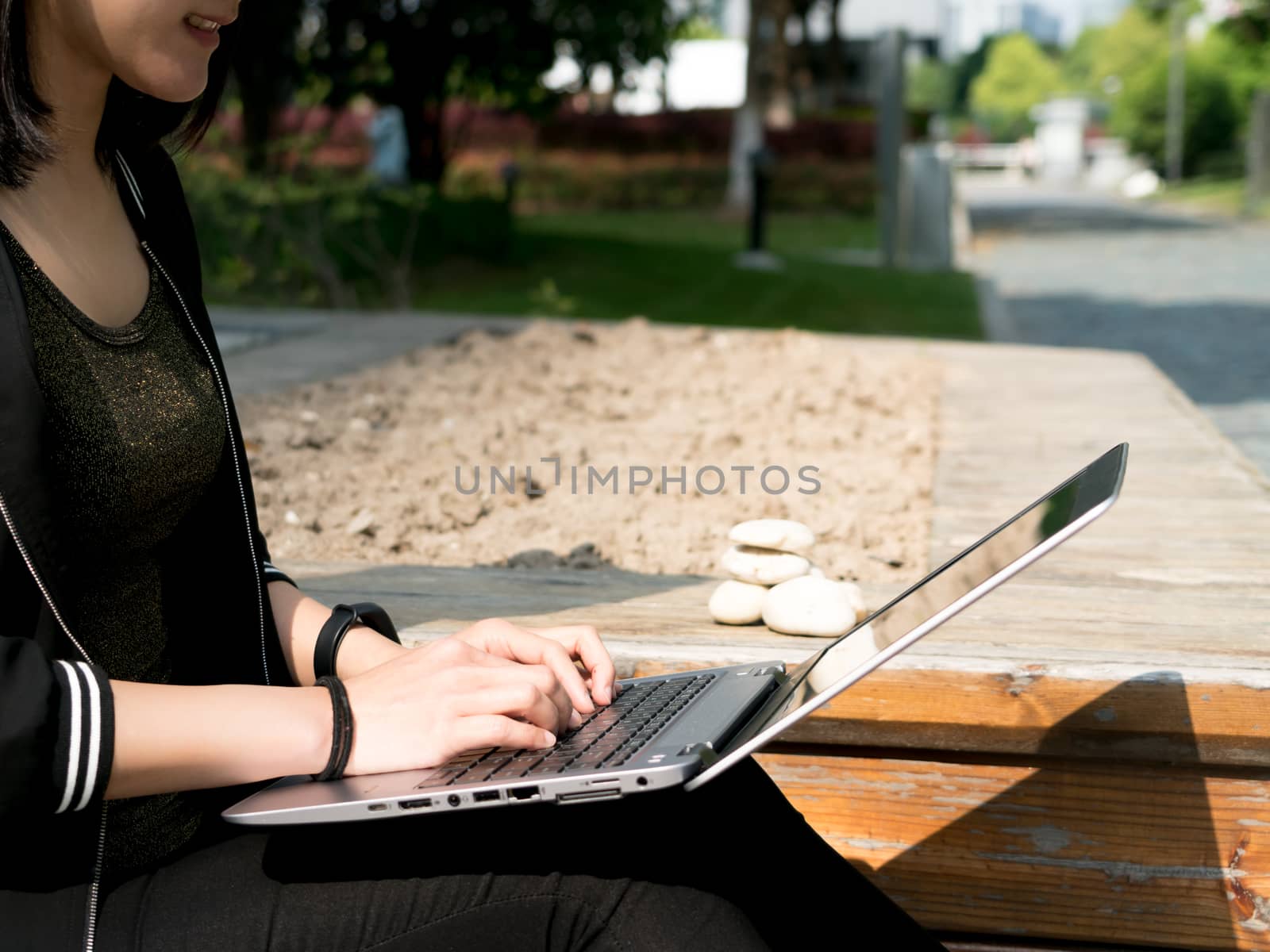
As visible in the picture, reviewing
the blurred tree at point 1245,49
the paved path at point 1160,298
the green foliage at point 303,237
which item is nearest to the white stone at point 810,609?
the paved path at point 1160,298

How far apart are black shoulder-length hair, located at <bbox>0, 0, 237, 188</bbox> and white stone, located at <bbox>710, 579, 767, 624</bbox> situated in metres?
1.07

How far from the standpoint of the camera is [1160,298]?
12.7 m

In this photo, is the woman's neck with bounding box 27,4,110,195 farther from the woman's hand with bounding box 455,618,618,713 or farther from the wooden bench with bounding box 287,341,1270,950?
the wooden bench with bounding box 287,341,1270,950

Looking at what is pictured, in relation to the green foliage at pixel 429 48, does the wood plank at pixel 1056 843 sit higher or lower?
lower

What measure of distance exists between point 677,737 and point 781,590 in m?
0.92

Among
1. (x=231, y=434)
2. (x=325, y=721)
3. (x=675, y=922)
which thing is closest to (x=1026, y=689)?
(x=675, y=922)

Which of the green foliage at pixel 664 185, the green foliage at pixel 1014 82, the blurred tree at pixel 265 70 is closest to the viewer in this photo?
A: the blurred tree at pixel 265 70

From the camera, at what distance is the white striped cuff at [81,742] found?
120 cm

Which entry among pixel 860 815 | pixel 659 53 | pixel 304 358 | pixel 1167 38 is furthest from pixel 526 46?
pixel 1167 38

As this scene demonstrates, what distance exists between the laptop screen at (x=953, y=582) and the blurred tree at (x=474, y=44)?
11861 millimetres

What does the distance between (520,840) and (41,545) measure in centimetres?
52

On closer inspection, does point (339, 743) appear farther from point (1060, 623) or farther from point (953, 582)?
point (1060, 623)

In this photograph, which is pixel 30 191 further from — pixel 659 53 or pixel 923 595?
pixel 659 53

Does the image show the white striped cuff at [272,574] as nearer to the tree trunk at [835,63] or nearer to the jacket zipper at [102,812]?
the jacket zipper at [102,812]
